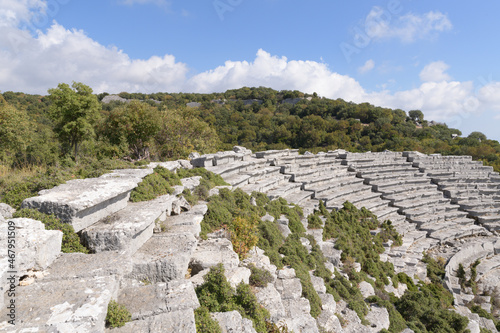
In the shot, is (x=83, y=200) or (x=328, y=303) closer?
(x=83, y=200)

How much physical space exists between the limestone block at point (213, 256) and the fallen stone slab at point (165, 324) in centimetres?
136

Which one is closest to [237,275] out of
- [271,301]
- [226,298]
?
[226,298]

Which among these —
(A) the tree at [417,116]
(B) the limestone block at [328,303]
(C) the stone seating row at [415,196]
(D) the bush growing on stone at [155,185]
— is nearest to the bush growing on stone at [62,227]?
(D) the bush growing on stone at [155,185]

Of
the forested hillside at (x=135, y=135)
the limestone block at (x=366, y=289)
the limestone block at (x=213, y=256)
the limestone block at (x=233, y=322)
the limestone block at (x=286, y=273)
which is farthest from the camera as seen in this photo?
the forested hillside at (x=135, y=135)

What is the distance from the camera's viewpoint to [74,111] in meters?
11.6

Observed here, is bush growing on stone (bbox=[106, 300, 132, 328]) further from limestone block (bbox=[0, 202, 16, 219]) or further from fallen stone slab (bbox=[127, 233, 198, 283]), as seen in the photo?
limestone block (bbox=[0, 202, 16, 219])

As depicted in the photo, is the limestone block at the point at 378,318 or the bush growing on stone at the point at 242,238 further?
the limestone block at the point at 378,318

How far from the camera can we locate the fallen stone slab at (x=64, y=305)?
7.27 ft

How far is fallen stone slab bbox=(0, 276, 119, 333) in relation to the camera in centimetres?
221

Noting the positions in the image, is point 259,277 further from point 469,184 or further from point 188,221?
point 469,184

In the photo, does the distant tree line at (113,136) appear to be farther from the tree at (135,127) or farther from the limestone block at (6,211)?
the limestone block at (6,211)

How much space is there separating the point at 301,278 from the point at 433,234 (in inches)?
462

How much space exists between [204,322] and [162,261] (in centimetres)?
100

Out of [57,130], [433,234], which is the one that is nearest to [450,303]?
[433,234]
